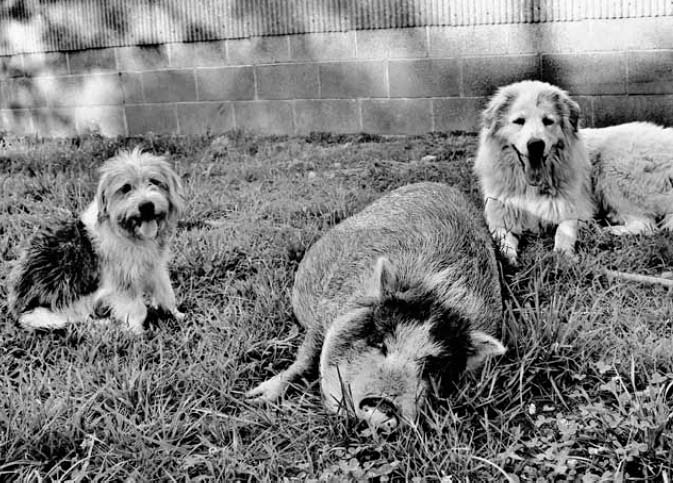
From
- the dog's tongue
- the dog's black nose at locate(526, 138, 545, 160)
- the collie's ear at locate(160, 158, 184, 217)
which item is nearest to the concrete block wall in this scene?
the dog's black nose at locate(526, 138, 545, 160)

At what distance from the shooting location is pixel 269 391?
132 inches

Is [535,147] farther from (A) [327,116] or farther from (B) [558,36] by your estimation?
(A) [327,116]

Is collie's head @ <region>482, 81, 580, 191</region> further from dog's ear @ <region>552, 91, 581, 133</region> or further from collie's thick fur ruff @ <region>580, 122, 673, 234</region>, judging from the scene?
collie's thick fur ruff @ <region>580, 122, 673, 234</region>

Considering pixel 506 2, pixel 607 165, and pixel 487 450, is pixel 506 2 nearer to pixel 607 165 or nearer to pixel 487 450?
pixel 607 165

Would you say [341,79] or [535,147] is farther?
[341,79]

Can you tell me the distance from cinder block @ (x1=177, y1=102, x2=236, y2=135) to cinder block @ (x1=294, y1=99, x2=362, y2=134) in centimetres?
90

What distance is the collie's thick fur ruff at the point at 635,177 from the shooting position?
5363mm

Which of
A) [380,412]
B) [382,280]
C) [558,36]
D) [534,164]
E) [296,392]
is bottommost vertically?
[296,392]

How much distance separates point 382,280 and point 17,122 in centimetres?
876

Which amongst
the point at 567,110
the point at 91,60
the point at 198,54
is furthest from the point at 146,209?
the point at 91,60

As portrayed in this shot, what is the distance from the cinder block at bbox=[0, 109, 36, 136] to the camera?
10.2 m

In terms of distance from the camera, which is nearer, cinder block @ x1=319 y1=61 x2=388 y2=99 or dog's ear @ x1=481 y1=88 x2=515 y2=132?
dog's ear @ x1=481 y1=88 x2=515 y2=132

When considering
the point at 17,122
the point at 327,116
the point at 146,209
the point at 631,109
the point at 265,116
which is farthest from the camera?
the point at 17,122

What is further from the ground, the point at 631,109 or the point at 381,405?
the point at 631,109
